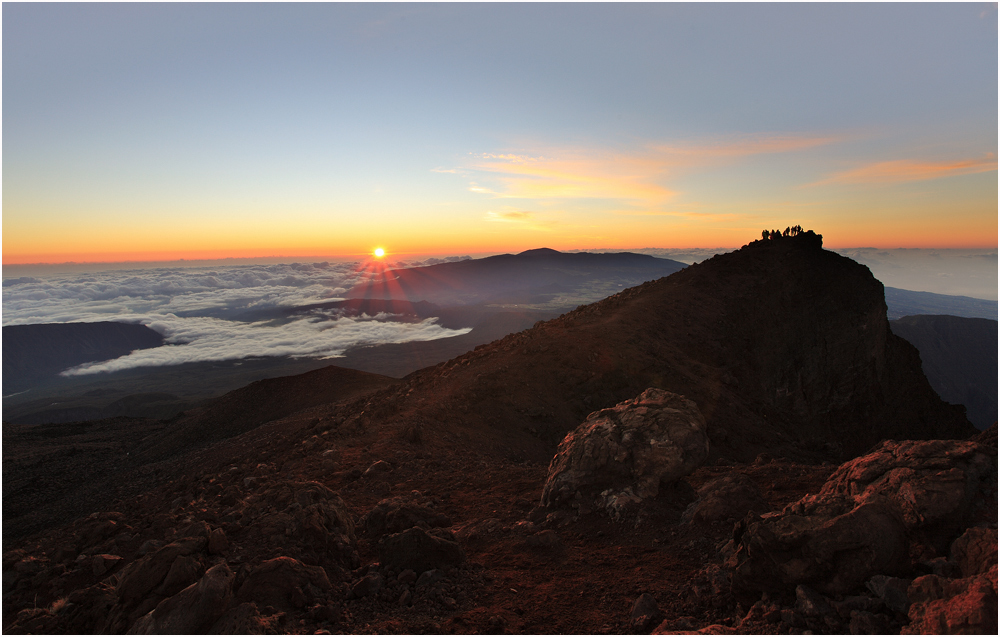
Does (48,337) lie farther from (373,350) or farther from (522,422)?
(522,422)

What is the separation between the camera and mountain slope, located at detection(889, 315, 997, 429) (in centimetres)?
11125

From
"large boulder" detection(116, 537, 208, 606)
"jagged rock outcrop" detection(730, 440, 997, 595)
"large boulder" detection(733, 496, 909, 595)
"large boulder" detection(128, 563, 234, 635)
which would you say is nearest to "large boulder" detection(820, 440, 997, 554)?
"jagged rock outcrop" detection(730, 440, 997, 595)

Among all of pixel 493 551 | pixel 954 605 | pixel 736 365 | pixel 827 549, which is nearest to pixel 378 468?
pixel 493 551

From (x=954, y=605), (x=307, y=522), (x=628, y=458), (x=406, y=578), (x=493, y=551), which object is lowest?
(x=493, y=551)

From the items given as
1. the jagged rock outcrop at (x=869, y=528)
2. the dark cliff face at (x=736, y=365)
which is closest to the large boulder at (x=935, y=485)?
the jagged rock outcrop at (x=869, y=528)

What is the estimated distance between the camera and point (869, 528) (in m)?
4.57

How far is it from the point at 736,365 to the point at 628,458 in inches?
609

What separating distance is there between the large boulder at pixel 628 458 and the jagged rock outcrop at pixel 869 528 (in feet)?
7.12

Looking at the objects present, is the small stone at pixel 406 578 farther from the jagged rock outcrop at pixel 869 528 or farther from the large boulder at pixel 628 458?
the jagged rock outcrop at pixel 869 528

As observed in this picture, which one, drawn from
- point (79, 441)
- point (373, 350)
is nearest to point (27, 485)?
point (79, 441)

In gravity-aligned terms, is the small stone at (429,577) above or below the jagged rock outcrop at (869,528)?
below

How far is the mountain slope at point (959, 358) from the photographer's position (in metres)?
111

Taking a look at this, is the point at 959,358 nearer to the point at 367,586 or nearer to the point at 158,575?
the point at 367,586

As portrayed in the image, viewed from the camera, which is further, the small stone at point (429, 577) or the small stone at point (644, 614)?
the small stone at point (429, 577)
